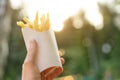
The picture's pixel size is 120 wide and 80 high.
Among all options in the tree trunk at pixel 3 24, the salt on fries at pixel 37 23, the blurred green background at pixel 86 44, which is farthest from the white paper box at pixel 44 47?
the blurred green background at pixel 86 44

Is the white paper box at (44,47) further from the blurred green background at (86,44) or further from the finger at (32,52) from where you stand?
the blurred green background at (86,44)

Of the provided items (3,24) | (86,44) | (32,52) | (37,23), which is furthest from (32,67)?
(86,44)

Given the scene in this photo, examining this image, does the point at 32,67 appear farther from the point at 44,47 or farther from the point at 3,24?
the point at 3,24

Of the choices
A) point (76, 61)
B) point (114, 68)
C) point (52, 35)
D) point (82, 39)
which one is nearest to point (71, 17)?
point (82, 39)

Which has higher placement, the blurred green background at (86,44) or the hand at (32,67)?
the hand at (32,67)

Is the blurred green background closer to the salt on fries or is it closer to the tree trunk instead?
the tree trunk

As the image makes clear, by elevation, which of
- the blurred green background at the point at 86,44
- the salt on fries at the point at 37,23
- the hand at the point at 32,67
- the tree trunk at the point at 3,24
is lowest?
the blurred green background at the point at 86,44

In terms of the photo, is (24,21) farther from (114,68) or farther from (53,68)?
(114,68)
